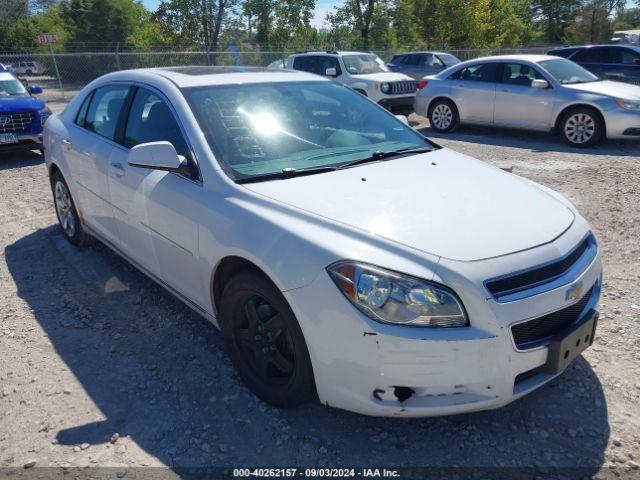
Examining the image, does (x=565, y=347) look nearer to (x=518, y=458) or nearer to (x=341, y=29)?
(x=518, y=458)

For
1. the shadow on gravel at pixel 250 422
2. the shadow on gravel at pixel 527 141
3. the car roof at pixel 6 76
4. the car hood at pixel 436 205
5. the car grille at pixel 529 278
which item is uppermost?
the car roof at pixel 6 76

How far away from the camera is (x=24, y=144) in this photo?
9.07 metres

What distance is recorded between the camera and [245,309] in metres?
2.78

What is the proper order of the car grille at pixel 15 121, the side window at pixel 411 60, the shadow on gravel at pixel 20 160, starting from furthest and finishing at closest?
the side window at pixel 411 60
the shadow on gravel at pixel 20 160
the car grille at pixel 15 121

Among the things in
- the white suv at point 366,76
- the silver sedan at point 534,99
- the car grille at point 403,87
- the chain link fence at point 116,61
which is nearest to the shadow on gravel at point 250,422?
the silver sedan at point 534,99

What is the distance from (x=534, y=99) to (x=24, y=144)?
9237 millimetres

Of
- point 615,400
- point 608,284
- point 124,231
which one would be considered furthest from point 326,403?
point 608,284

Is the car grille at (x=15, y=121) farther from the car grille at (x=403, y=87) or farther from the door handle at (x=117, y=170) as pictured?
the car grille at (x=403, y=87)

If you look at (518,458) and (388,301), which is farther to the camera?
(518,458)

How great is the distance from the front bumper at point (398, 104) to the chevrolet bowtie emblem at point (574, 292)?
10107 millimetres

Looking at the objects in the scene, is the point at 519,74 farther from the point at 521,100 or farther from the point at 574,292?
the point at 574,292

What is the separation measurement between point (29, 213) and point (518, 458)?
6.05 meters

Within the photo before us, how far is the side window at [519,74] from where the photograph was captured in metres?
9.95

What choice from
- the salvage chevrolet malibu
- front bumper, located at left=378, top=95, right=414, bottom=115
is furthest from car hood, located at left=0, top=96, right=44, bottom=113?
front bumper, located at left=378, top=95, right=414, bottom=115
